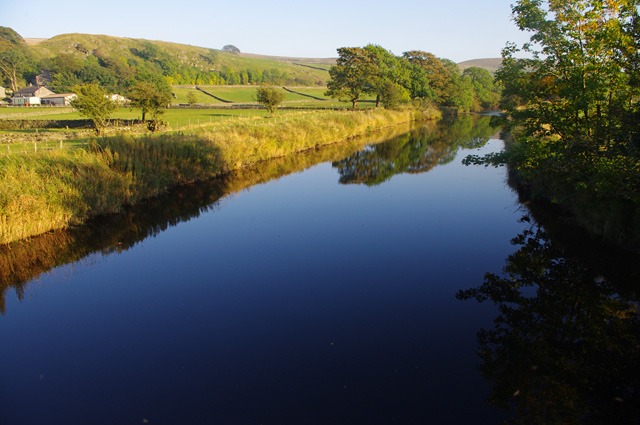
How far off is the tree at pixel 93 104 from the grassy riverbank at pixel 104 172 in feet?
40.8

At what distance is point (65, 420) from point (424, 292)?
6275 millimetres

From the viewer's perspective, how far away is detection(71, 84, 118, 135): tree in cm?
2827

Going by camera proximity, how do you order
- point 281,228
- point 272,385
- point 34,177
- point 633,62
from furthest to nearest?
1. point 281,228
2. point 34,177
3. point 633,62
4. point 272,385

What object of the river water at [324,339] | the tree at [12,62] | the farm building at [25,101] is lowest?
the river water at [324,339]

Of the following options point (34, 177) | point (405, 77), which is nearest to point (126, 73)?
point (405, 77)

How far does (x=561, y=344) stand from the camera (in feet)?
20.7

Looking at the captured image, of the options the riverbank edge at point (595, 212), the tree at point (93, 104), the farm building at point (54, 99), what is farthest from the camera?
the farm building at point (54, 99)

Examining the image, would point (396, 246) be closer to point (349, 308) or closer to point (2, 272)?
point (349, 308)

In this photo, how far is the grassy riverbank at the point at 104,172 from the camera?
35.2 ft

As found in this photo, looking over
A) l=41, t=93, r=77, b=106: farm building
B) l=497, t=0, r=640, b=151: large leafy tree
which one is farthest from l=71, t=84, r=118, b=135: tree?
l=41, t=93, r=77, b=106: farm building

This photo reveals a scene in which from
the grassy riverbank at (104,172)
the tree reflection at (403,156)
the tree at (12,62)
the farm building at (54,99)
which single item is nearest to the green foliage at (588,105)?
the tree reflection at (403,156)

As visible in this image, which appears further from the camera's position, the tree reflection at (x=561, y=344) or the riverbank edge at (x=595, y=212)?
the riverbank edge at (x=595, y=212)

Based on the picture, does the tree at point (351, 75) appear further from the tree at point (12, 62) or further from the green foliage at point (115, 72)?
the tree at point (12, 62)

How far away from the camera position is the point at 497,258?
985cm
